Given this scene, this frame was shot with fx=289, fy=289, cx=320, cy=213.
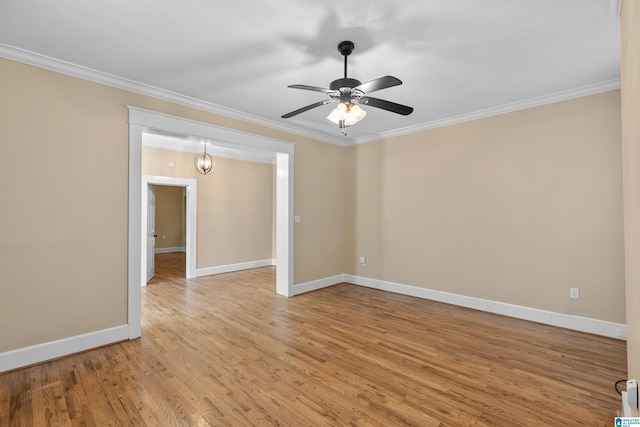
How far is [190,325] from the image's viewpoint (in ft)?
11.6

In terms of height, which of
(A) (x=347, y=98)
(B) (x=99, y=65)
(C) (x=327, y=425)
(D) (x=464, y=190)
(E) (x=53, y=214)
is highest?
(B) (x=99, y=65)

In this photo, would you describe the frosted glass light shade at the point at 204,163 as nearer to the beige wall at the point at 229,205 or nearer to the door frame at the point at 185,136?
the beige wall at the point at 229,205

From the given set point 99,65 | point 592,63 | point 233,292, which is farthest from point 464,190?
point 99,65

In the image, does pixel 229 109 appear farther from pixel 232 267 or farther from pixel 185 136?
pixel 232 267

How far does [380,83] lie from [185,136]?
8.73 ft

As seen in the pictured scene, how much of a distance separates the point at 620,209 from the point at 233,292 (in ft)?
17.4

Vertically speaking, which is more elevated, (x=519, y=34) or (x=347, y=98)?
(x=519, y=34)

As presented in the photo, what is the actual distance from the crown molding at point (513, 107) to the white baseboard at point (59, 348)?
15.5 ft

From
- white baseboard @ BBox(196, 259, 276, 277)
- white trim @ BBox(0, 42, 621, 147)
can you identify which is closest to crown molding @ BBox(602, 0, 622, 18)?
white trim @ BBox(0, 42, 621, 147)

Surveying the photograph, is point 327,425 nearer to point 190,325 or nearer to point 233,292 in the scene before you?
point 190,325

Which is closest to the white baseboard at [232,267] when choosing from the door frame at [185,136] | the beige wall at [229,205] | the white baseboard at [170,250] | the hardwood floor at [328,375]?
the beige wall at [229,205]

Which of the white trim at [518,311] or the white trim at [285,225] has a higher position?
the white trim at [285,225]

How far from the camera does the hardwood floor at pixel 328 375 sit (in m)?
1.97

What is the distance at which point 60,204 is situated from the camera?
279 centimetres
